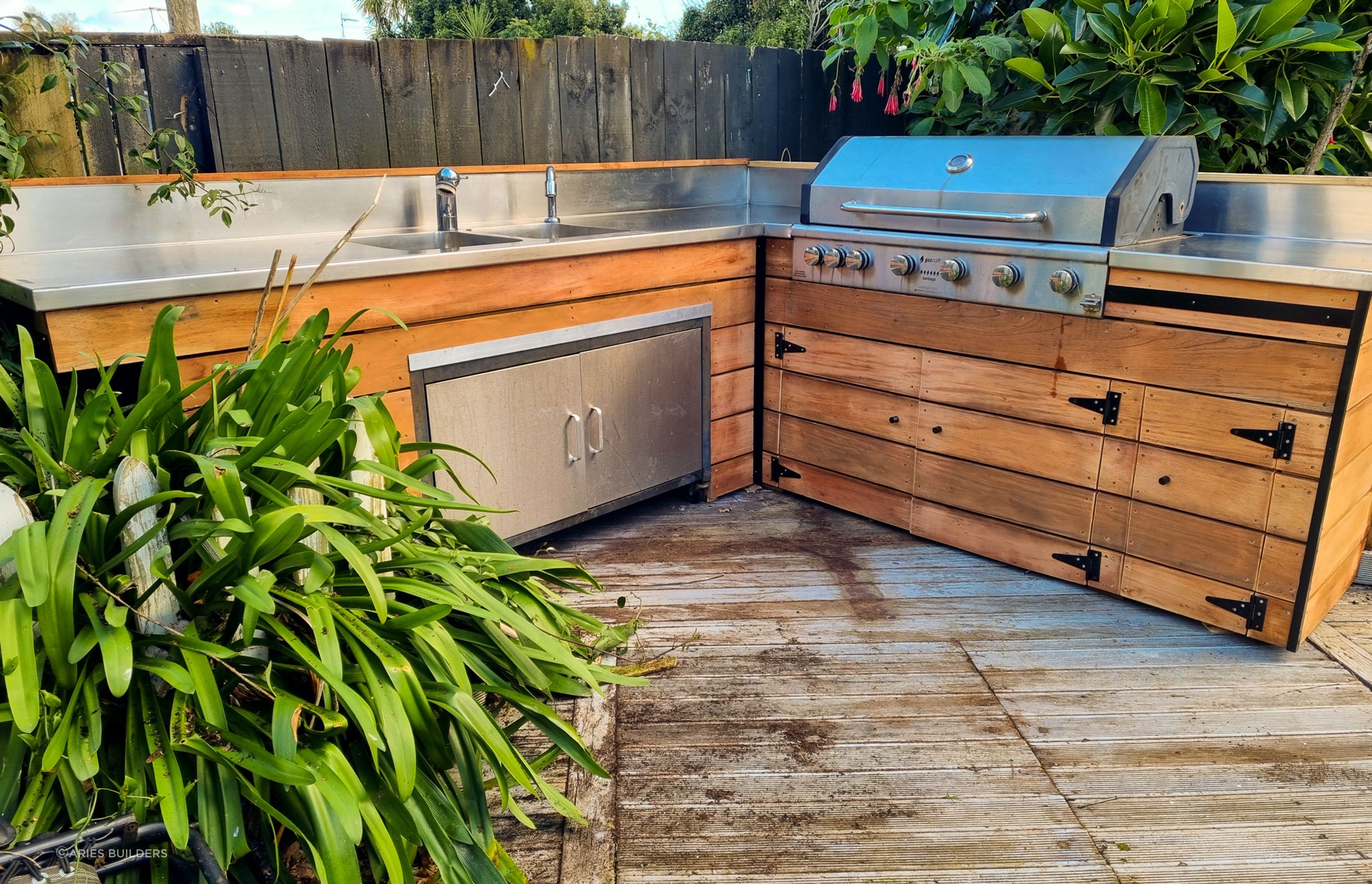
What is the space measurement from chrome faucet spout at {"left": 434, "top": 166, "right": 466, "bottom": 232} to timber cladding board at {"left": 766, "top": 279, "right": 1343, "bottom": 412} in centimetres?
110

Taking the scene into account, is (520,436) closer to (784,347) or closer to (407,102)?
(784,347)

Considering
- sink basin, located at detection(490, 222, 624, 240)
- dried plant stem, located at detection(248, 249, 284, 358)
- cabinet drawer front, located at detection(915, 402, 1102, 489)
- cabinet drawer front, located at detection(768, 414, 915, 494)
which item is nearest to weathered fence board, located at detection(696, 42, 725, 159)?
sink basin, located at detection(490, 222, 624, 240)

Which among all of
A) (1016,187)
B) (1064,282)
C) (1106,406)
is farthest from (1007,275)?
(1106,406)

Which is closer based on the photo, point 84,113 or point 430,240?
point 84,113

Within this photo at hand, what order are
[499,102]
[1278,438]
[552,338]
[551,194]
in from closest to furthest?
[1278,438] < [552,338] < [551,194] < [499,102]

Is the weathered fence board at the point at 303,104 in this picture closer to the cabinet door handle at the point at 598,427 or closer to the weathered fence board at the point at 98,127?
the weathered fence board at the point at 98,127

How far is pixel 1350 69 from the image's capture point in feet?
9.51

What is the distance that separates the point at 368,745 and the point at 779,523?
6.52 ft

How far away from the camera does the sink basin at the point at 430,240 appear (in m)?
2.88

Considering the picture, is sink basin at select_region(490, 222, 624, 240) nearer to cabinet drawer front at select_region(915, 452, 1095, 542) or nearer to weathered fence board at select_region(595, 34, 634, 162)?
weathered fence board at select_region(595, 34, 634, 162)

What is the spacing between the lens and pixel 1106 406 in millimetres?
2594

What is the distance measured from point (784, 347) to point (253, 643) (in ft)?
7.36

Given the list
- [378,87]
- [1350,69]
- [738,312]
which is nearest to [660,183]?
[738,312]

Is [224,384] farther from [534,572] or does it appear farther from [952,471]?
[952,471]
